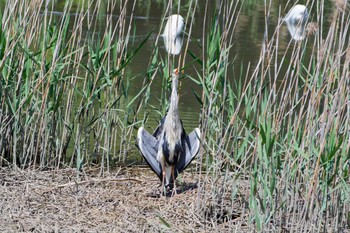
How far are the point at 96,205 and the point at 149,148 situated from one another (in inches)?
23.6

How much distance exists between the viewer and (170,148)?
4.45m

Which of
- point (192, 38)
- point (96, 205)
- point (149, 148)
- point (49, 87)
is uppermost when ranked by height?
point (192, 38)

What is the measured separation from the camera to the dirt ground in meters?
3.76

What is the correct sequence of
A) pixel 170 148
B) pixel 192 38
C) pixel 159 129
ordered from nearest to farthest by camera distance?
pixel 170 148 < pixel 159 129 < pixel 192 38

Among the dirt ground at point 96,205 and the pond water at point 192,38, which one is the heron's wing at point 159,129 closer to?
the dirt ground at point 96,205

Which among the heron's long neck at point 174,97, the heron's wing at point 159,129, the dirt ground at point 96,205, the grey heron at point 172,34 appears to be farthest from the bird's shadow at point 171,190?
the grey heron at point 172,34

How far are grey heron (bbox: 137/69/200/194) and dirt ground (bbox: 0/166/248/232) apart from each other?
0.12 meters

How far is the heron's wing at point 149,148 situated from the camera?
14.5 ft

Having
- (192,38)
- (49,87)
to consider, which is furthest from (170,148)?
(192,38)

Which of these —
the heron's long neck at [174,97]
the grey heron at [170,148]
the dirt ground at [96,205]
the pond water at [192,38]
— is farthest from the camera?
the pond water at [192,38]

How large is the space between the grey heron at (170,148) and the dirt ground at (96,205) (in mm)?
118

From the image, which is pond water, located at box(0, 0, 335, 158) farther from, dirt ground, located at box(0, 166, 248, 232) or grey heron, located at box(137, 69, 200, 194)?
dirt ground, located at box(0, 166, 248, 232)

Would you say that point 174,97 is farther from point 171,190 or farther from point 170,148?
point 171,190

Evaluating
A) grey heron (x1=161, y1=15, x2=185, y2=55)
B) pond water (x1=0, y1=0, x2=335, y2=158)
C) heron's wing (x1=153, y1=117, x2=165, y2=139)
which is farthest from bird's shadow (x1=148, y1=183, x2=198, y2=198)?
pond water (x1=0, y1=0, x2=335, y2=158)
